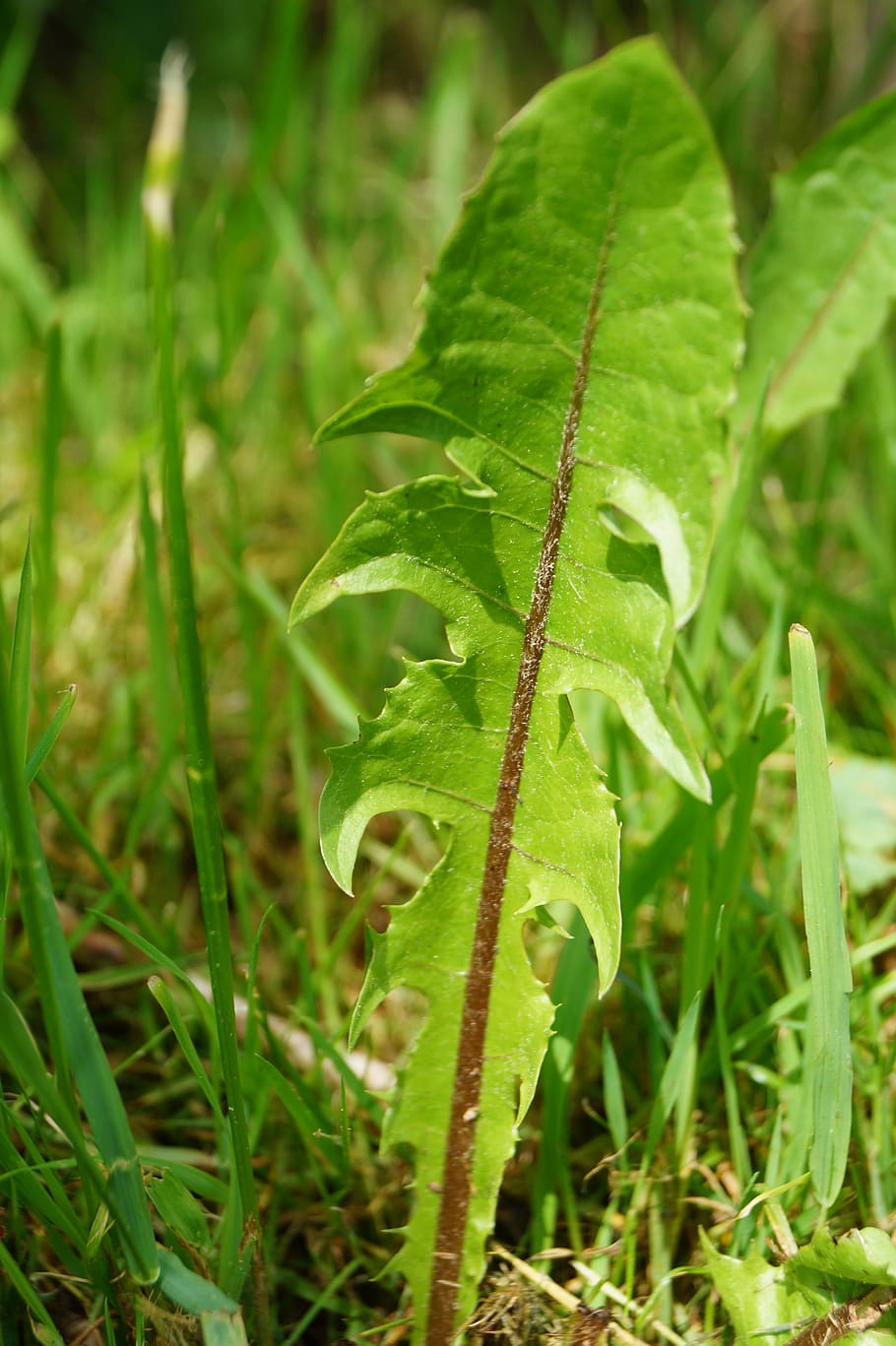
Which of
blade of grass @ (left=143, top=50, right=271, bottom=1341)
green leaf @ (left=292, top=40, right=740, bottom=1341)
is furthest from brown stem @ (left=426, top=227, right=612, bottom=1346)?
blade of grass @ (left=143, top=50, right=271, bottom=1341)

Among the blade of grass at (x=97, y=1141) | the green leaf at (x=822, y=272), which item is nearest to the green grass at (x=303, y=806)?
the blade of grass at (x=97, y=1141)

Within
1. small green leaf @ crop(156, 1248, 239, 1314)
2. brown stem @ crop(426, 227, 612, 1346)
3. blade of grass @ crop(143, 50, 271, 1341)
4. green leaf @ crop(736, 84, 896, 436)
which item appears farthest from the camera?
green leaf @ crop(736, 84, 896, 436)

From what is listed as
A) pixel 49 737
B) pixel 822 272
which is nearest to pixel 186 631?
pixel 49 737

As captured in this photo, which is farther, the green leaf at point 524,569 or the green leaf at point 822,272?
the green leaf at point 822,272

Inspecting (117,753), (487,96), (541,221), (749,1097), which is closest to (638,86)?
(541,221)

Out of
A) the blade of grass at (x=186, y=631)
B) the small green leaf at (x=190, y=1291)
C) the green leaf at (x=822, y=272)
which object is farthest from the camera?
the green leaf at (x=822, y=272)

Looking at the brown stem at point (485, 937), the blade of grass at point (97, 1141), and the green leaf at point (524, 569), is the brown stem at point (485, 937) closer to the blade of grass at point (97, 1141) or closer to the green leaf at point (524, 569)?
the green leaf at point (524, 569)

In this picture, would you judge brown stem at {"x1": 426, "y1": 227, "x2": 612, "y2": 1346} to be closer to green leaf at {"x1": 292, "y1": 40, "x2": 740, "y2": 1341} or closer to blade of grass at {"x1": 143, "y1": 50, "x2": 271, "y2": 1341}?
green leaf at {"x1": 292, "y1": 40, "x2": 740, "y2": 1341}

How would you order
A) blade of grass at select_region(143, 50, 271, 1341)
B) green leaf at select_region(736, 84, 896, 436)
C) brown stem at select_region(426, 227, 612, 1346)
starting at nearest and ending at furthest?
blade of grass at select_region(143, 50, 271, 1341)
brown stem at select_region(426, 227, 612, 1346)
green leaf at select_region(736, 84, 896, 436)

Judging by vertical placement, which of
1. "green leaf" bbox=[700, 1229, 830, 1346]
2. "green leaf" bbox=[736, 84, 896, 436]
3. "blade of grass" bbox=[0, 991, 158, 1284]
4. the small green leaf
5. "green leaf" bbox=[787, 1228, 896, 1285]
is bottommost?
"green leaf" bbox=[700, 1229, 830, 1346]
